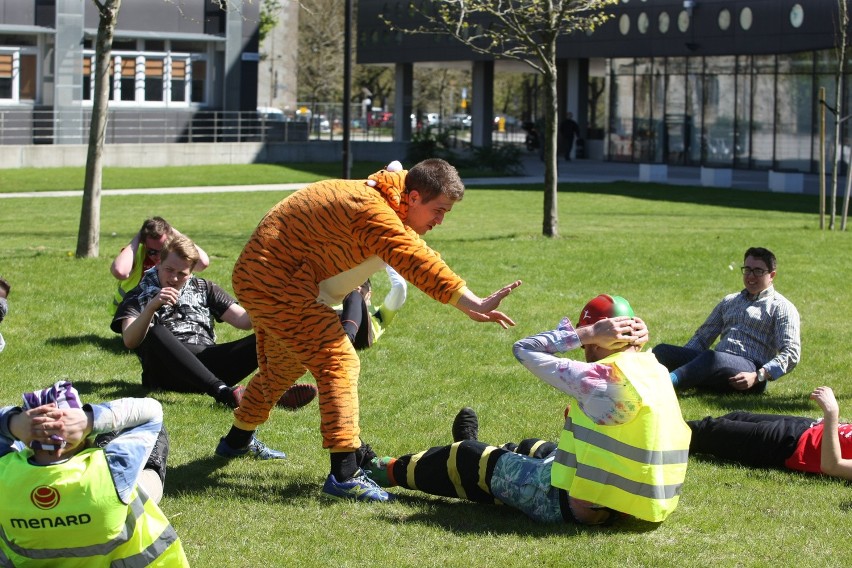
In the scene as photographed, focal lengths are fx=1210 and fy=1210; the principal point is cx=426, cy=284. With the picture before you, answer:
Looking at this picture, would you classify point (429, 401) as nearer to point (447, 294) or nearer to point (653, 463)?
point (447, 294)

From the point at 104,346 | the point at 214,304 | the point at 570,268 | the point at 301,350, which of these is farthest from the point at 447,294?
the point at 570,268

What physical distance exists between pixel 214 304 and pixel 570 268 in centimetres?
608

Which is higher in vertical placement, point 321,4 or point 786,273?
point 321,4

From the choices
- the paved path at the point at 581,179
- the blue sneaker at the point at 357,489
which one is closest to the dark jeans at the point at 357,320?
the blue sneaker at the point at 357,489

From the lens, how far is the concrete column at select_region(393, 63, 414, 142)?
51.3 metres

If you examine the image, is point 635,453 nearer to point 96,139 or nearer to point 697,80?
point 96,139

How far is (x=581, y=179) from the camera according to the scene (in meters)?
33.5

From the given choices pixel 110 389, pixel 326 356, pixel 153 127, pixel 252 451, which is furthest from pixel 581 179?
pixel 326 356

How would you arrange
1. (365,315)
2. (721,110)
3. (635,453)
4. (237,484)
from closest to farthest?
(635,453)
(237,484)
(365,315)
(721,110)

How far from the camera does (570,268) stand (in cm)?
1350

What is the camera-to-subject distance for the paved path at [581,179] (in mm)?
26672

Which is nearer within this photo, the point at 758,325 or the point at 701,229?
the point at 758,325

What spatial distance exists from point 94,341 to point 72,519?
19.2 feet

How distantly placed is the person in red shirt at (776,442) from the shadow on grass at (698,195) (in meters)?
17.1
